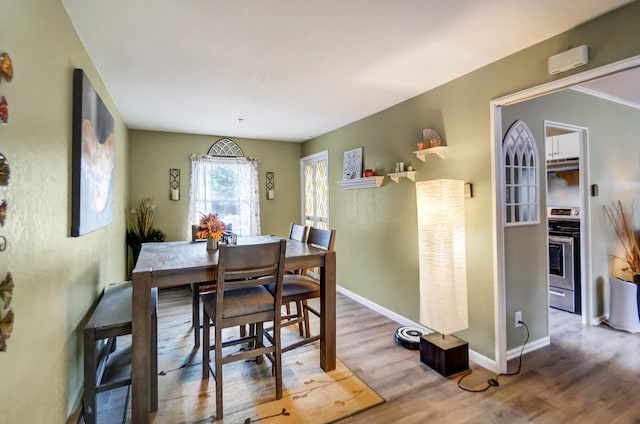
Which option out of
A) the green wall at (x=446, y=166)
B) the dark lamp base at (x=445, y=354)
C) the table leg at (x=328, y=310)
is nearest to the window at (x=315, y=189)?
the green wall at (x=446, y=166)

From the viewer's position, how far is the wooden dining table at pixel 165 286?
1806 millimetres

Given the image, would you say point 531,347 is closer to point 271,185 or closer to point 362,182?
point 362,182

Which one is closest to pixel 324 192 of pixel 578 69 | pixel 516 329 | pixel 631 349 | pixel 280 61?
pixel 280 61

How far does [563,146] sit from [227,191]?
4767 millimetres

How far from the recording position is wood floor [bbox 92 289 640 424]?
194 cm

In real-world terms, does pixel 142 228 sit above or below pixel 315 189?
below

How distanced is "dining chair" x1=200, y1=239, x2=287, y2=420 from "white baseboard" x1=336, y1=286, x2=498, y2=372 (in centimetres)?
167

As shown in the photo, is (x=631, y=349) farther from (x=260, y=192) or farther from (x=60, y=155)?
(x=260, y=192)

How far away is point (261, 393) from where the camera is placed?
85.2 inches

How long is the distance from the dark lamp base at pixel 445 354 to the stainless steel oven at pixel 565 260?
6.40 ft

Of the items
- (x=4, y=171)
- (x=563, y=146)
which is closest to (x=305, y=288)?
(x=4, y=171)

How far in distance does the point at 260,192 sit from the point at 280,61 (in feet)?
10.6

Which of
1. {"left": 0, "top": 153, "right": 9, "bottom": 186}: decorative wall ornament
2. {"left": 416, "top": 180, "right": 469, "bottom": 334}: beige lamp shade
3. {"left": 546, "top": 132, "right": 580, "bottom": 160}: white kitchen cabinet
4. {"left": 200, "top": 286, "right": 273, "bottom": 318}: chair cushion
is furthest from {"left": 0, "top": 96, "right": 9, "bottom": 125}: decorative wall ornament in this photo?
{"left": 546, "top": 132, "right": 580, "bottom": 160}: white kitchen cabinet

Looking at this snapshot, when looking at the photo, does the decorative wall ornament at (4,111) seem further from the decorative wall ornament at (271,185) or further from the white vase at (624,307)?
the white vase at (624,307)
